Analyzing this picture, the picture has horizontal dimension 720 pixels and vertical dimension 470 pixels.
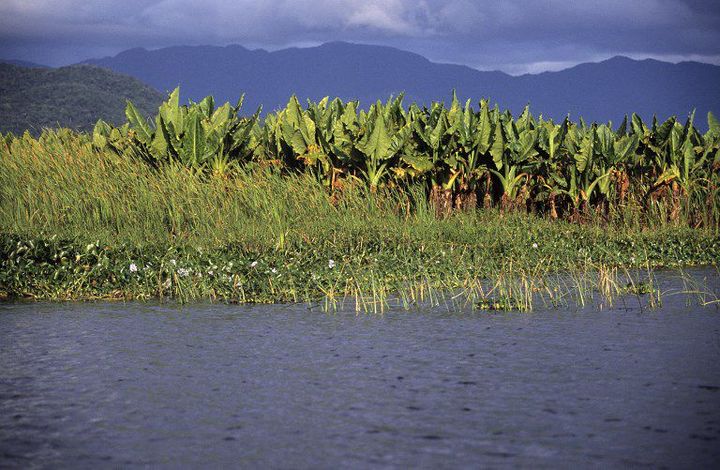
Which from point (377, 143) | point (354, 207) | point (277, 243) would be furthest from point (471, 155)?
point (277, 243)

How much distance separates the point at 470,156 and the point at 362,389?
10353 millimetres

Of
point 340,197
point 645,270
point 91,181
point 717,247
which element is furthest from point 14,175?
point 717,247

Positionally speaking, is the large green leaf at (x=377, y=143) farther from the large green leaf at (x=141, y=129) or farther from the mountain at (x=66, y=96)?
the mountain at (x=66, y=96)

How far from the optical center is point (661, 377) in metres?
6.11

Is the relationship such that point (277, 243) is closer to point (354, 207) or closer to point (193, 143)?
point (354, 207)

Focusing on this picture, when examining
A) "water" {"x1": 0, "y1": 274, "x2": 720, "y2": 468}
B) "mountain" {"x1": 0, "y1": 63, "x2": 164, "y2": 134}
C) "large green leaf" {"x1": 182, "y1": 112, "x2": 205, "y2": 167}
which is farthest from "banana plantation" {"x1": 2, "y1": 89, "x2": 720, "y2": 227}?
"mountain" {"x1": 0, "y1": 63, "x2": 164, "y2": 134}

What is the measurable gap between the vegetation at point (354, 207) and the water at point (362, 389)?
1.32 meters

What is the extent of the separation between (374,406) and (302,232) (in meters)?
7.12

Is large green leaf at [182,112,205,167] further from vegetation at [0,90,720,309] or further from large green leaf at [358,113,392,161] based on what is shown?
large green leaf at [358,113,392,161]

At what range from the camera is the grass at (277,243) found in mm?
9789

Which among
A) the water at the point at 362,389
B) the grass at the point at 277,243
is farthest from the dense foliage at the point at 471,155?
the water at the point at 362,389

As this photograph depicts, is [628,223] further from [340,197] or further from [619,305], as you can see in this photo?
[619,305]

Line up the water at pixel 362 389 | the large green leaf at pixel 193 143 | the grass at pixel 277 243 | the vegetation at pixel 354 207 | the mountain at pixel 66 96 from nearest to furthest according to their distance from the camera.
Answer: the water at pixel 362 389 → the grass at pixel 277 243 → the vegetation at pixel 354 207 → the large green leaf at pixel 193 143 → the mountain at pixel 66 96

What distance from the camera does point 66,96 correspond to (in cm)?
6256
